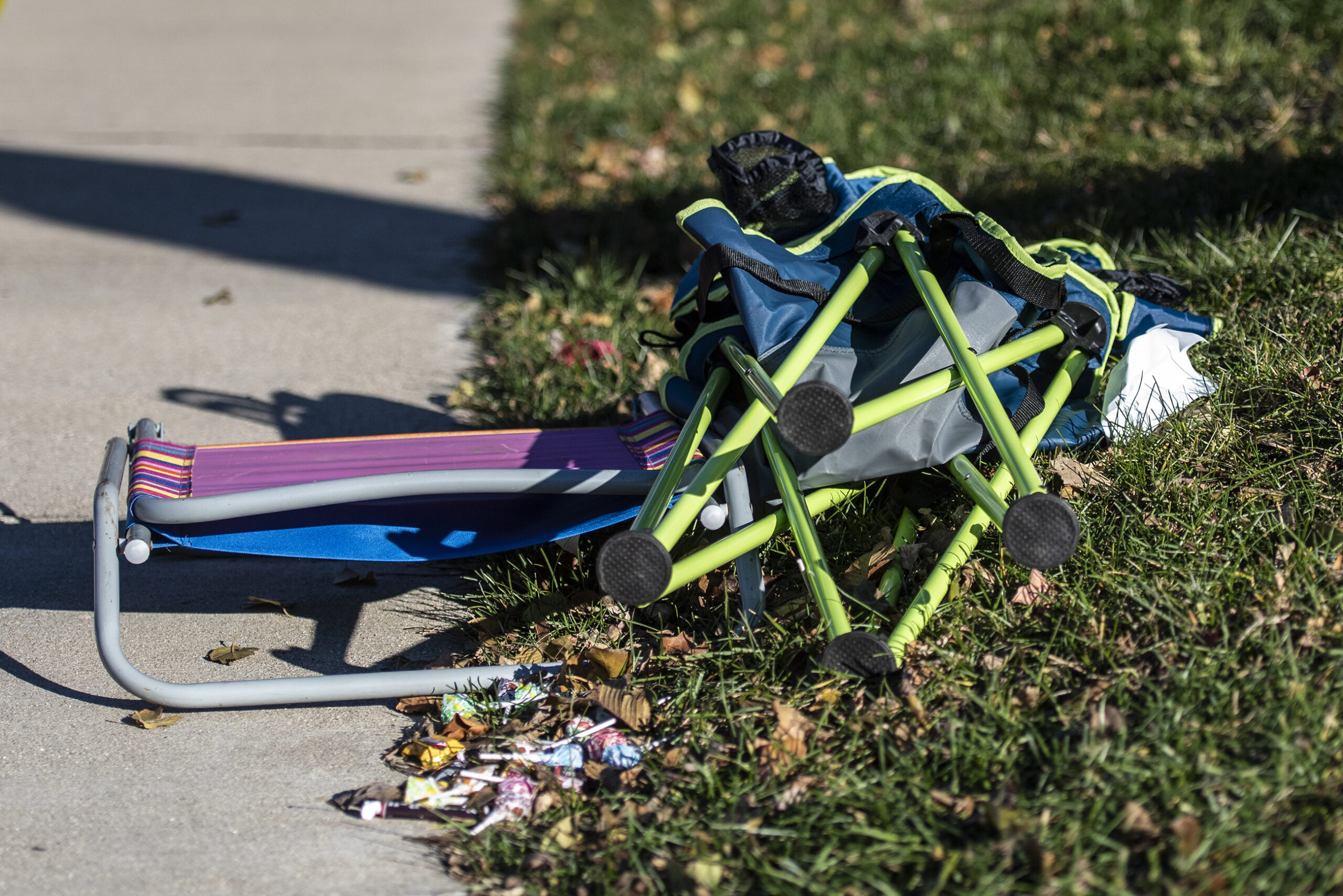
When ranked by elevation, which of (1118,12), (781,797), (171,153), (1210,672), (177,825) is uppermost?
(1118,12)

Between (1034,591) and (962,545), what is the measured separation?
0.20m

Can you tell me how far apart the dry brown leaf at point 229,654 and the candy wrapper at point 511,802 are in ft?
2.65

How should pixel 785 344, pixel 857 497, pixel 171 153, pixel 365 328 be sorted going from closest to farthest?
pixel 785 344
pixel 857 497
pixel 365 328
pixel 171 153

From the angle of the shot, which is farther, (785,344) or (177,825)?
(785,344)

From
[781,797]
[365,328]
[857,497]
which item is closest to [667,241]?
[365,328]

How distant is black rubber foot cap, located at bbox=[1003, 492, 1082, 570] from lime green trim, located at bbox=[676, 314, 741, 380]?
88cm

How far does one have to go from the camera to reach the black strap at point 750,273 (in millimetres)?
2600

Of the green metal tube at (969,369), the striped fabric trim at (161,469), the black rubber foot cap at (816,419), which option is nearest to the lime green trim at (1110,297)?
the green metal tube at (969,369)

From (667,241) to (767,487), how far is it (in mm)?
2296

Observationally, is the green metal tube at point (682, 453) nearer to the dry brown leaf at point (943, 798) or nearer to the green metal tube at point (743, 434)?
the green metal tube at point (743, 434)

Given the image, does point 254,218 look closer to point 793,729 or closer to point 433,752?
point 433,752

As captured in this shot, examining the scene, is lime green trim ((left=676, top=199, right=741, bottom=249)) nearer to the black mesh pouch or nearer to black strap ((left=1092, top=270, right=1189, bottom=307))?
the black mesh pouch

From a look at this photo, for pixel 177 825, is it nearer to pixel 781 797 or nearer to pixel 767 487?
pixel 781 797

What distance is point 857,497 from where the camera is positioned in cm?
276
